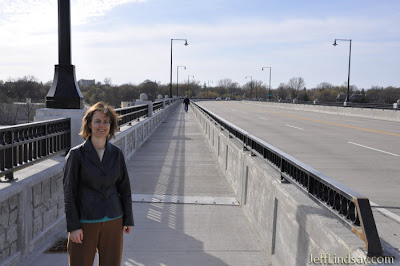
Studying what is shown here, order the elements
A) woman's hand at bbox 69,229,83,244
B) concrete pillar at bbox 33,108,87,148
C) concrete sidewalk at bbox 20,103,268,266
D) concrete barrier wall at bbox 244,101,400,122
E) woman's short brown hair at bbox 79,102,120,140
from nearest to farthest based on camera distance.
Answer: woman's hand at bbox 69,229,83,244 < woman's short brown hair at bbox 79,102,120,140 < concrete sidewalk at bbox 20,103,268,266 < concrete pillar at bbox 33,108,87,148 < concrete barrier wall at bbox 244,101,400,122

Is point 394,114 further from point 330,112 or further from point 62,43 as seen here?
point 62,43

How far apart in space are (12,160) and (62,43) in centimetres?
368

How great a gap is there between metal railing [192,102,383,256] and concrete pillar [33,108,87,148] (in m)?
3.59

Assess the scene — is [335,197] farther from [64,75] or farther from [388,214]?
[64,75]

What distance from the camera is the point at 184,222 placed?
21.2 feet

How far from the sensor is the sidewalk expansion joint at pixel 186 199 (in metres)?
7.66

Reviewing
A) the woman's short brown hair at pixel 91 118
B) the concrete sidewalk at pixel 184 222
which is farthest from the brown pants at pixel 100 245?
the concrete sidewalk at pixel 184 222

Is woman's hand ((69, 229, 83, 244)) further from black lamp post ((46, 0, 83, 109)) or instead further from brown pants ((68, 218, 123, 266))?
black lamp post ((46, 0, 83, 109))

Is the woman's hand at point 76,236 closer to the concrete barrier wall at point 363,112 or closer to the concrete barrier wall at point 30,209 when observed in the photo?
the concrete barrier wall at point 30,209

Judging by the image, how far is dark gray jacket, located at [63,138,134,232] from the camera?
10.3ft

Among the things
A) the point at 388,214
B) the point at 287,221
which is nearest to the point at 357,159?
the point at 388,214

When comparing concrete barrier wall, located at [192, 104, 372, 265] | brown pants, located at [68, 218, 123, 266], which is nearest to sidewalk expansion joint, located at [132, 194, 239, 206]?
concrete barrier wall, located at [192, 104, 372, 265]

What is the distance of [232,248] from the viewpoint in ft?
17.7

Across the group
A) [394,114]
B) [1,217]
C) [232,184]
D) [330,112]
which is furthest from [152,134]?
[330,112]
